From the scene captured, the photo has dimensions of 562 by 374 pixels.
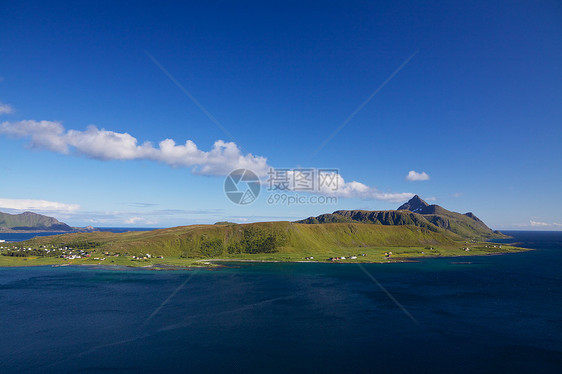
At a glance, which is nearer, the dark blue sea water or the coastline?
the dark blue sea water

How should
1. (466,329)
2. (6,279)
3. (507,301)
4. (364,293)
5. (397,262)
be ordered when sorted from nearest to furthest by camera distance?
1. (466,329)
2. (507,301)
3. (364,293)
4. (6,279)
5. (397,262)

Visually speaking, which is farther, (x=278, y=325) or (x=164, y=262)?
(x=164, y=262)

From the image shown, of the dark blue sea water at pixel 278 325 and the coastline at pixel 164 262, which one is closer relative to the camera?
the dark blue sea water at pixel 278 325

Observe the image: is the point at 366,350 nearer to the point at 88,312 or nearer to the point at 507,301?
the point at 507,301

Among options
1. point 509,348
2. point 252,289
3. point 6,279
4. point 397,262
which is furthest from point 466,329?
point 6,279

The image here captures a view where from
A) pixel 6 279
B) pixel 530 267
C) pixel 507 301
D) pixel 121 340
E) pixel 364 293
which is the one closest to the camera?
pixel 121 340

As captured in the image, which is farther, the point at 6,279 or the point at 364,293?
the point at 6,279
